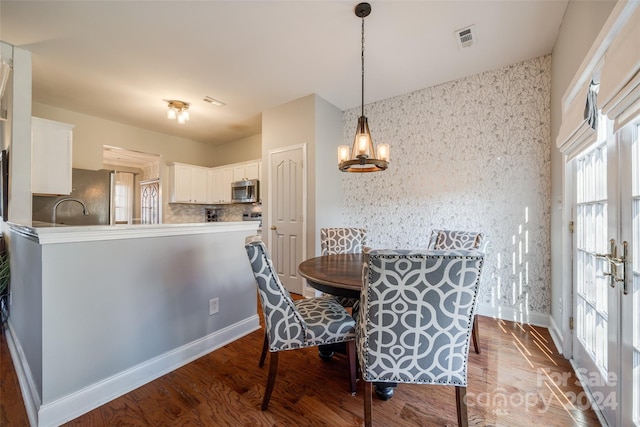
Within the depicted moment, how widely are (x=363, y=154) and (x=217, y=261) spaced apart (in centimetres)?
149

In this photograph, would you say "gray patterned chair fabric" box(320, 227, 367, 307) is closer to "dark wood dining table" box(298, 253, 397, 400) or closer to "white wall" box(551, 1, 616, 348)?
"dark wood dining table" box(298, 253, 397, 400)

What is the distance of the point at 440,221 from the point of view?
3.12 meters

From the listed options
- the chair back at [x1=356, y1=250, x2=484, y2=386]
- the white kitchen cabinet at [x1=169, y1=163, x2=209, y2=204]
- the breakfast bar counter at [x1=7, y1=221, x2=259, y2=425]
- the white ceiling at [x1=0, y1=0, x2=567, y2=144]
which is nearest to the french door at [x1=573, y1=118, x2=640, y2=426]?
the chair back at [x1=356, y1=250, x2=484, y2=386]

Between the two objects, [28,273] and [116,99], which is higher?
[116,99]

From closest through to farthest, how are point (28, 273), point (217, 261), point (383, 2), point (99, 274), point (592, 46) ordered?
point (592, 46), point (99, 274), point (28, 273), point (383, 2), point (217, 261)

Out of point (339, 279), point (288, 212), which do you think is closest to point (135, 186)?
point (288, 212)

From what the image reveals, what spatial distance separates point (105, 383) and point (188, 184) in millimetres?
4127

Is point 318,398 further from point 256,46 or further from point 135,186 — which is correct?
point 135,186

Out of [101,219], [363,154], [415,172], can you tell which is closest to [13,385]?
[101,219]

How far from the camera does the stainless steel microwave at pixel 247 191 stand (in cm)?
448

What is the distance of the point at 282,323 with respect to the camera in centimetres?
145

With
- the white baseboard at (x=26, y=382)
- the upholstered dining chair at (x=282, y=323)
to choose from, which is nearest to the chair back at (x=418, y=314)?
the upholstered dining chair at (x=282, y=323)

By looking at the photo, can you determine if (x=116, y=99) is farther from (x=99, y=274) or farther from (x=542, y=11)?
(x=542, y=11)

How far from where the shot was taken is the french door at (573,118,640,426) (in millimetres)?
1166
